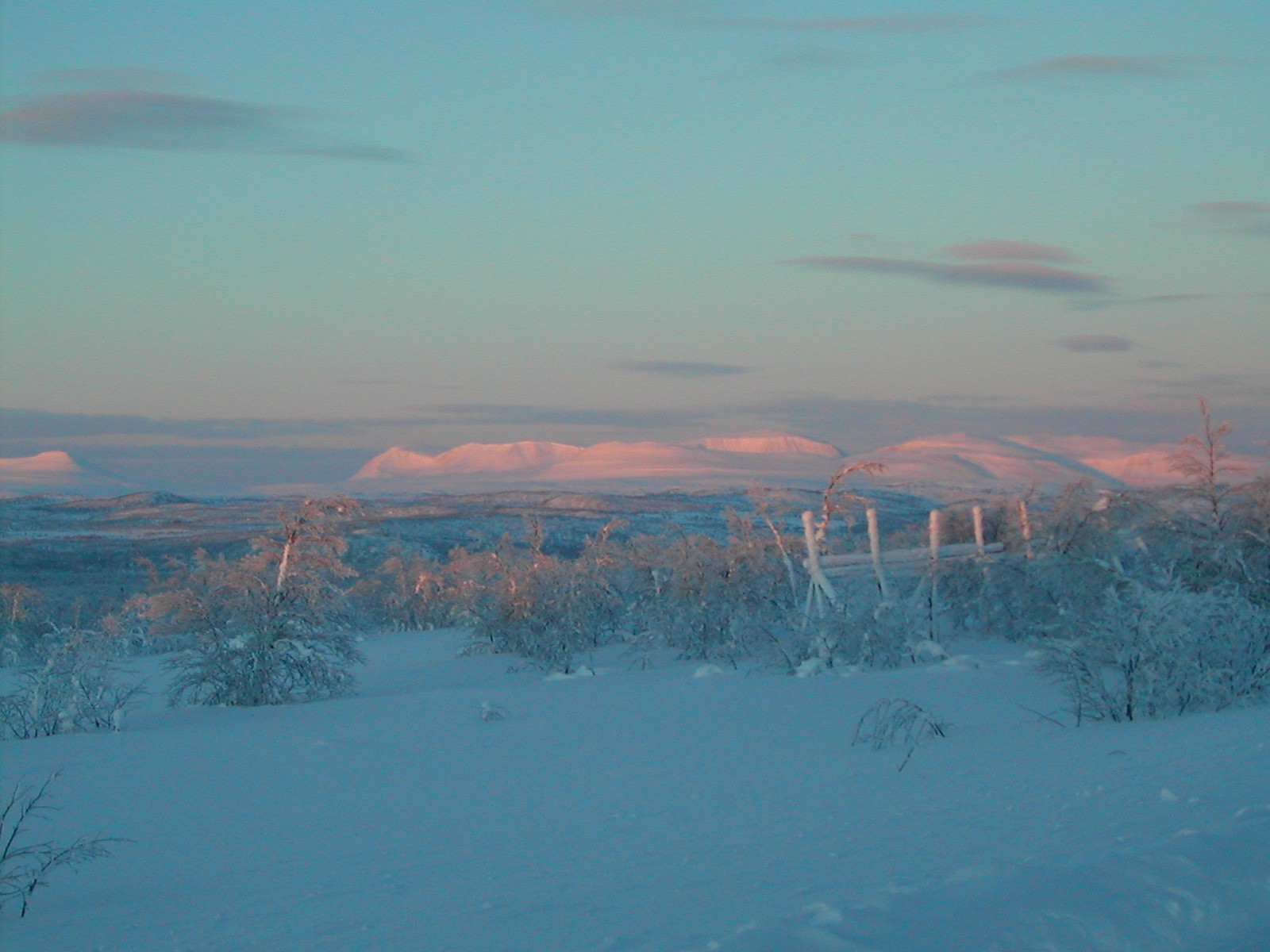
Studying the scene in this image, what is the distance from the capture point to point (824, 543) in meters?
20.2

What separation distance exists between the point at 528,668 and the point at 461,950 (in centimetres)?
1408

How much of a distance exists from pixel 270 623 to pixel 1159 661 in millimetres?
10873

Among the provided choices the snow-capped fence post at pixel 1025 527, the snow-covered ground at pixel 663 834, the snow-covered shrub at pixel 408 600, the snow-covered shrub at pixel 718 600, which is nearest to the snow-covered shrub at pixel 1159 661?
the snow-covered ground at pixel 663 834

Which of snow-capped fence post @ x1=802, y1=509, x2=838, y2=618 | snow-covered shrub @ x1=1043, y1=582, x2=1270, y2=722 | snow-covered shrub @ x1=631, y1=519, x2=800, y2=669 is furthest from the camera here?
snow-covered shrub @ x1=631, y1=519, x2=800, y2=669

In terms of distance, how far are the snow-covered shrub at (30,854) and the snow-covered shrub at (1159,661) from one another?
782cm

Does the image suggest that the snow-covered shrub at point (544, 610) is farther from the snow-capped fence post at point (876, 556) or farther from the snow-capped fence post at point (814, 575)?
the snow-capped fence post at point (876, 556)

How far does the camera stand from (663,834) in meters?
6.63

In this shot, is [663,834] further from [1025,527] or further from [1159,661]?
[1025,527]

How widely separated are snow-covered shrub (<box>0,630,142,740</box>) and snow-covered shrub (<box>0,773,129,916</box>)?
400 cm

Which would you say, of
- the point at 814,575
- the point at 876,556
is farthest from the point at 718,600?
the point at 876,556

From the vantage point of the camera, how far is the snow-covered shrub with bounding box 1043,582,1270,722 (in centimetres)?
1017

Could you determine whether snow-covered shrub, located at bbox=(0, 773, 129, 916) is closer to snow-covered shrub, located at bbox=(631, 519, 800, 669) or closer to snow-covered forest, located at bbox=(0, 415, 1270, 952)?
snow-covered forest, located at bbox=(0, 415, 1270, 952)

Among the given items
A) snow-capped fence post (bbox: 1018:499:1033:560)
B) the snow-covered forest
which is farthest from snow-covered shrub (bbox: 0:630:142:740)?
snow-capped fence post (bbox: 1018:499:1033:560)

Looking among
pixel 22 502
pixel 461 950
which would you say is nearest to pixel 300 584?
pixel 461 950
